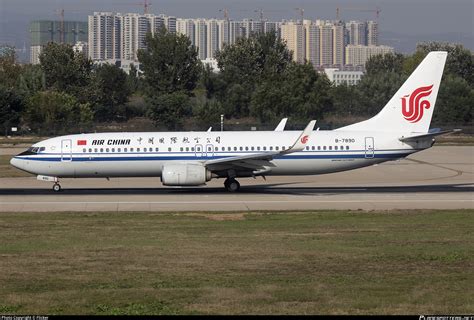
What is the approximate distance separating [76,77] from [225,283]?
9937 cm

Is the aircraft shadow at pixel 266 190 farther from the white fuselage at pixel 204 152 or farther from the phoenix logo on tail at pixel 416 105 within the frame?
the phoenix logo on tail at pixel 416 105

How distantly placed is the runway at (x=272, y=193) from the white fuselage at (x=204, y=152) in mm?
1085

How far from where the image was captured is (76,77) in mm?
115938

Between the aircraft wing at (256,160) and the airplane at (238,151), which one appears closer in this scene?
the aircraft wing at (256,160)

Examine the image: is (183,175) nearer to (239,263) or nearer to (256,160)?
(256,160)

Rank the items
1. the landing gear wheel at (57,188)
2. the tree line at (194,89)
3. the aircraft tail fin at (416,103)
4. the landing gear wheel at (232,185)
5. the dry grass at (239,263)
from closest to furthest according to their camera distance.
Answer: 1. the dry grass at (239,263)
2. the landing gear wheel at (232,185)
3. the aircraft tail fin at (416,103)
4. the landing gear wheel at (57,188)
5. the tree line at (194,89)

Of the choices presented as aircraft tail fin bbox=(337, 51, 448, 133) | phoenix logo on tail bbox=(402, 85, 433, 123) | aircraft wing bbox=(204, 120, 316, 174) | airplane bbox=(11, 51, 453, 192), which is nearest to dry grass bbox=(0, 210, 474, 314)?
aircraft wing bbox=(204, 120, 316, 174)

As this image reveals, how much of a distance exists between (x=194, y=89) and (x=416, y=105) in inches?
3191

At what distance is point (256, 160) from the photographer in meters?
40.7

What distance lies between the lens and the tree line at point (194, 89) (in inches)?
3647

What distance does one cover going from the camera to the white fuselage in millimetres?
41281

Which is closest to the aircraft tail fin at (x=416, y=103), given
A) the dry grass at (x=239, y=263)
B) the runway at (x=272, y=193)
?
the runway at (x=272, y=193)

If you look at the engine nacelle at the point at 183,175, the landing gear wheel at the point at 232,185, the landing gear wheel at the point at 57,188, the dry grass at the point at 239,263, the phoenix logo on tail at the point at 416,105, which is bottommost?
the dry grass at the point at 239,263

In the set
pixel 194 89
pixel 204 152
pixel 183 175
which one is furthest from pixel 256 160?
pixel 194 89
